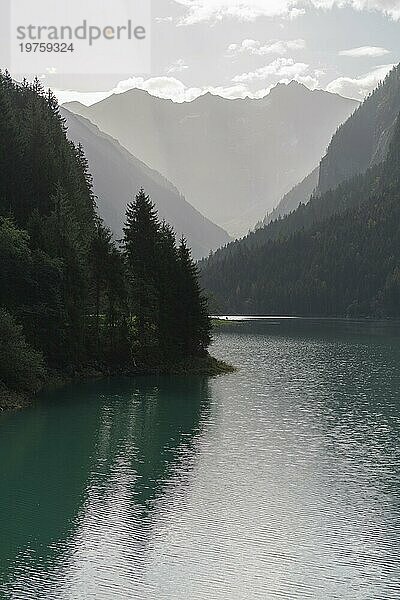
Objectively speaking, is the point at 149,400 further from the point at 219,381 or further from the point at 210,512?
the point at 210,512

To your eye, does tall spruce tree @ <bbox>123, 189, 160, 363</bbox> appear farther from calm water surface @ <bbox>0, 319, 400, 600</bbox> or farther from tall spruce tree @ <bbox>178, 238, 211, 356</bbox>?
calm water surface @ <bbox>0, 319, 400, 600</bbox>

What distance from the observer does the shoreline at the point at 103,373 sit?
63.9 metres

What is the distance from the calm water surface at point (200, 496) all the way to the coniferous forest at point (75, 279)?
7509 millimetres

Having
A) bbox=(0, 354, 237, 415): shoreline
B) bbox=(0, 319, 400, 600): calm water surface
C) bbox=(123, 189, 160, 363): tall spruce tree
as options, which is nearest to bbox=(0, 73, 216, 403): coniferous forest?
bbox=(123, 189, 160, 363): tall spruce tree

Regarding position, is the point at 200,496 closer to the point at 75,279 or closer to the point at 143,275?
the point at 75,279

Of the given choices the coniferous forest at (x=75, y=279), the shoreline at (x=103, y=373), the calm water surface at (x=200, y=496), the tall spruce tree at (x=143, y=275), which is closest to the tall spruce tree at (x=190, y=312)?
the coniferous forest at (x=75, y=279)

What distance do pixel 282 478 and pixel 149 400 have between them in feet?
98.1

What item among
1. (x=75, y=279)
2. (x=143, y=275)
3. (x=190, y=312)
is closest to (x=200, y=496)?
(x=75, y=279)

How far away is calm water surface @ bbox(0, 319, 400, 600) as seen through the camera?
27.5m

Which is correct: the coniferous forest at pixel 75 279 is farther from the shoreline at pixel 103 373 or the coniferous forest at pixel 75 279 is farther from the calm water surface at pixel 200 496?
the calm water surface at pixel 200 496

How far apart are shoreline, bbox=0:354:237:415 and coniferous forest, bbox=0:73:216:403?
39cm

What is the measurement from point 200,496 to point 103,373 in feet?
156

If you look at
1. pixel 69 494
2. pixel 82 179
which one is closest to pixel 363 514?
pixel 69 494

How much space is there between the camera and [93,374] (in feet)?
274
